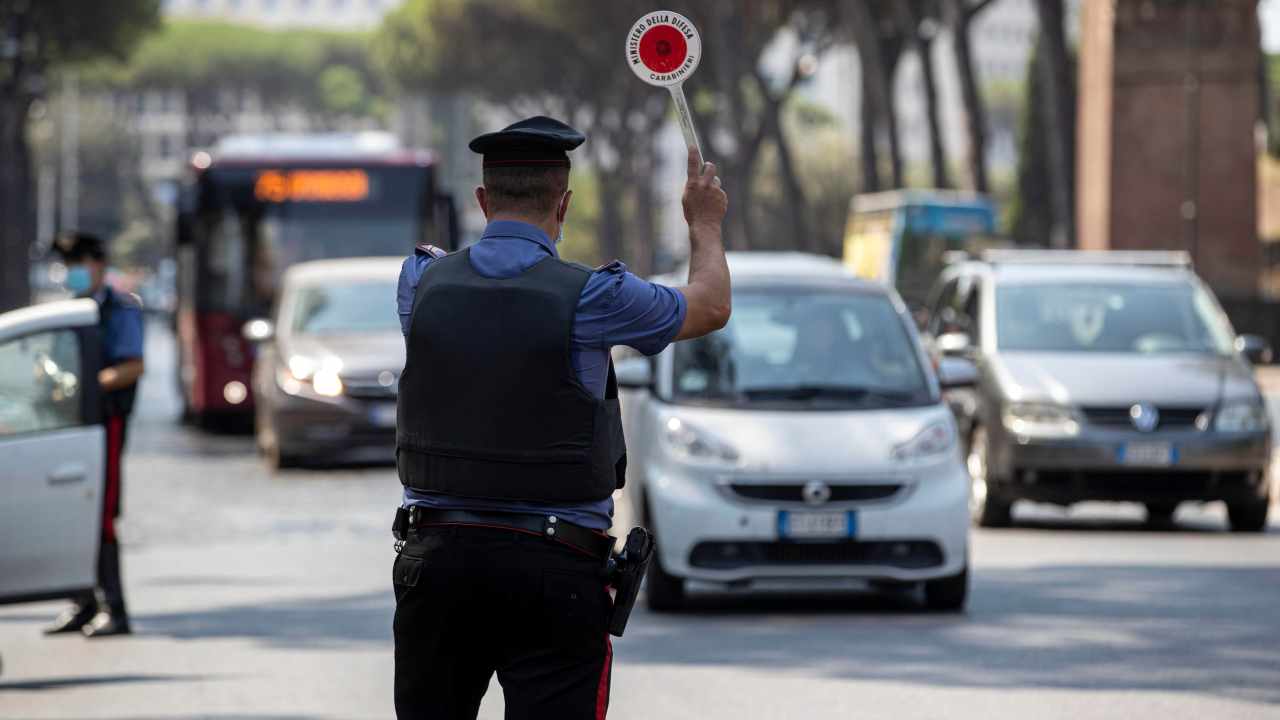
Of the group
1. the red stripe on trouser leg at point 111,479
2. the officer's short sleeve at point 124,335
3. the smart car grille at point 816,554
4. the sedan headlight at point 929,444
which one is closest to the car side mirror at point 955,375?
the sedan headlight at point 929,444

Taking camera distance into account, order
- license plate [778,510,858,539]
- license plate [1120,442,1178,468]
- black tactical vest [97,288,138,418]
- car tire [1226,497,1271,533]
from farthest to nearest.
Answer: car tire [1226,497,1271,533], license plate [1120,442,1178,468], license plate [778,510,858,539], black tactical vest [97,288,138,418]

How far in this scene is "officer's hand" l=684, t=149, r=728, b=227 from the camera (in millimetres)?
4805

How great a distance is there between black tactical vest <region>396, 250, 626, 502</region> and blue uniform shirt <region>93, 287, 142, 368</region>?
5943mm

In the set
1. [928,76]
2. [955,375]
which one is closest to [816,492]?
[955,375]

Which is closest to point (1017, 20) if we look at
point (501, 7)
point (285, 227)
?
point (501, 7)

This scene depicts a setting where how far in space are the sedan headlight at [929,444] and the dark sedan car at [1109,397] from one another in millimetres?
3493

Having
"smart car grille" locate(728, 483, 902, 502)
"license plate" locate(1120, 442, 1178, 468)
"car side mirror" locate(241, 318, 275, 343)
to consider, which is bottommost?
"license plate" locate(1120, 442, 1178, 468)

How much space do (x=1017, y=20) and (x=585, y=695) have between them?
176m

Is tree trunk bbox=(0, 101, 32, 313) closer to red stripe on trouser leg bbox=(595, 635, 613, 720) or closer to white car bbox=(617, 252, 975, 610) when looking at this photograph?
white car bbox=(617, 252, 975, 610)

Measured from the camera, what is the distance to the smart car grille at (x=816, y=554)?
10891 millimetres

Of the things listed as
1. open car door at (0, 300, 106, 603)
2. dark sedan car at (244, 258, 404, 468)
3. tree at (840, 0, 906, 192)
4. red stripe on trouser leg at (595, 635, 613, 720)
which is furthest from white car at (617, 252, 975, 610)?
tree at (840, 0, 906, 192)

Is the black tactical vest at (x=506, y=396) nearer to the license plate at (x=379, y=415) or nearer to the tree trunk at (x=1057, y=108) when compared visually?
the license plate at (x=379, y=415)

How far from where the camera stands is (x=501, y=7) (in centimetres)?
6438

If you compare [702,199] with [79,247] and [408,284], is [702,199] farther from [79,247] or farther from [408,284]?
[79,247]
